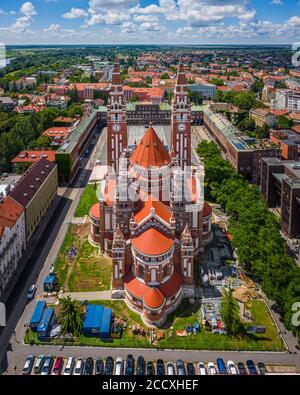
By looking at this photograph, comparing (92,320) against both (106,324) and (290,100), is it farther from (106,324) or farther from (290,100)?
(290,100)

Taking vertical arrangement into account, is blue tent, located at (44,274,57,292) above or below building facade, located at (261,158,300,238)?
below

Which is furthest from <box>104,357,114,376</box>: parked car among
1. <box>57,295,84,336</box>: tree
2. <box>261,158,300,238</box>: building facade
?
<box>261,158,300,238</box>: building facade

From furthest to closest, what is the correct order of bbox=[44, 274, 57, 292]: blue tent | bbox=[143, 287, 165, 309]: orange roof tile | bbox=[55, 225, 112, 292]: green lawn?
bbox=[55, 225, 112, 292]: green lawn
bbox=[44, 274, 57, 292]: blue tent
bbox=[143, 287, 165, 309]: orange roof tile

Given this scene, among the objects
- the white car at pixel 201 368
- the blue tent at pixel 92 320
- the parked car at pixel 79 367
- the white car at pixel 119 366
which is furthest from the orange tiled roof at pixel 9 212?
the white car at pixel 201 368

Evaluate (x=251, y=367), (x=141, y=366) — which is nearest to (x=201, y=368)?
(x=251, y=367)

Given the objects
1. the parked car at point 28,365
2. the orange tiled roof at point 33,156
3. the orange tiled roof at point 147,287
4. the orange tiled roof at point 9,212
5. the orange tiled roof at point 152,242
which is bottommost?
the parked car at point 28,365

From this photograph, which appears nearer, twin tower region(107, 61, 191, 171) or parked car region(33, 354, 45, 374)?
parked car region(33, 354, 45, 374)

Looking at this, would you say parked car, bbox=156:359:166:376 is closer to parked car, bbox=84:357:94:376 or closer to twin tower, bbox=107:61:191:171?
parked car, bbox=84:357:94:376

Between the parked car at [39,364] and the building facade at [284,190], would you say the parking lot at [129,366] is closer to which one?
the parked car at [39,364]
